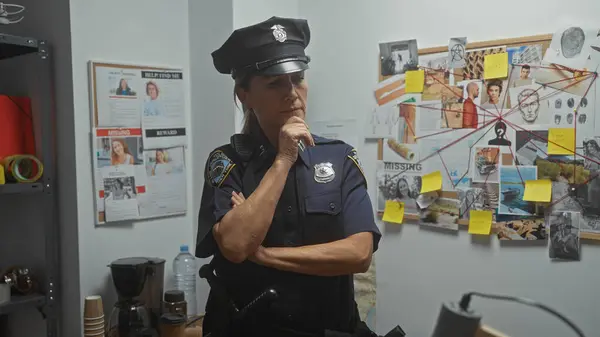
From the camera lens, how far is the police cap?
4.34ft

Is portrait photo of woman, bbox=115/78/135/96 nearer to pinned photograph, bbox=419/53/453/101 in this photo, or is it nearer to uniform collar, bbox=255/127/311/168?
uniform collar, bbox=255/127/311/168

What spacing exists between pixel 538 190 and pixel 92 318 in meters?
1.67

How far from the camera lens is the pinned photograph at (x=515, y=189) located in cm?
174

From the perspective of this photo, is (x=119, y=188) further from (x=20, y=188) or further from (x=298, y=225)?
(x=298, y=225)

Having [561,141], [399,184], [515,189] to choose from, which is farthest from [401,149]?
[561,141]

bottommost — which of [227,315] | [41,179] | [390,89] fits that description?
[227,315]

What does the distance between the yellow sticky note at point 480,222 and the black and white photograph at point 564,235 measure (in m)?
0.21

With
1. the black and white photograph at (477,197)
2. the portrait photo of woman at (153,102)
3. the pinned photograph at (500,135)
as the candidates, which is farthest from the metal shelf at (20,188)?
the pinned photograph at (500,135)

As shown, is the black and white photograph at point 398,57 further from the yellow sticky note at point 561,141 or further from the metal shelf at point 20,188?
the metal shelf at point 20,188

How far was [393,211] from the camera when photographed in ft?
6.85

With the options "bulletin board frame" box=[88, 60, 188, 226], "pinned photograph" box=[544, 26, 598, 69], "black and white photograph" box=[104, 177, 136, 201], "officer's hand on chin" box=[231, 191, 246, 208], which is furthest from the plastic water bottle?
"pinned photograph" box=[544, 26, 598, 69]

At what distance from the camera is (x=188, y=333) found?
1.87 meters

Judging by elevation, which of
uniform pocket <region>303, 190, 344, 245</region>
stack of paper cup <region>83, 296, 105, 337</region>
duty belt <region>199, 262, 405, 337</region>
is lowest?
stack of paper cup <region>83, 296, 105, 337</region>

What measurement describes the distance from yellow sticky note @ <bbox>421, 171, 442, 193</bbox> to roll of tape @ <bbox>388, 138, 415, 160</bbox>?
0.35 feet
